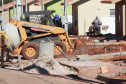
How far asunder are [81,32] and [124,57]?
21.2 m

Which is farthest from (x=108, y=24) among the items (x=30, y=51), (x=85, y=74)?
(x=85, y=74)

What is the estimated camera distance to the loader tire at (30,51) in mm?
20328

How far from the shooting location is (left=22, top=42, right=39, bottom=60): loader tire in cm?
2033

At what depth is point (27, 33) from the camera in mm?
21125

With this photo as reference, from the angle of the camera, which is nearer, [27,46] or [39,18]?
[27,46]

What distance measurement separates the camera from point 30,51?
2050 centimetres

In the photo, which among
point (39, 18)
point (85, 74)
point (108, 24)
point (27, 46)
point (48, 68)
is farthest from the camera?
point (108, 24)

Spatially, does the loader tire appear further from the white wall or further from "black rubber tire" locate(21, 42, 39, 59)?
the white wall

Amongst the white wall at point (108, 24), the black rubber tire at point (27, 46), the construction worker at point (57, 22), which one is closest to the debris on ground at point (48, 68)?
the black rubber tire at point (27, 46)

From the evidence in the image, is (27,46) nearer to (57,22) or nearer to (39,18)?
(39,18)

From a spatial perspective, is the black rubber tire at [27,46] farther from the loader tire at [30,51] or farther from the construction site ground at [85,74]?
the construction site ground at [85,74]

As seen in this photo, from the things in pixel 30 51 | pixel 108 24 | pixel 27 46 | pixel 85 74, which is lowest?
pixel 85 74

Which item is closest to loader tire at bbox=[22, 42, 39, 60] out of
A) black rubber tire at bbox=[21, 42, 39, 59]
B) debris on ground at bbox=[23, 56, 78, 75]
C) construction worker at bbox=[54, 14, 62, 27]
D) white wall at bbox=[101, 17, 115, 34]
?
black rubber tire at bbox=[21, 42, 39, 59]

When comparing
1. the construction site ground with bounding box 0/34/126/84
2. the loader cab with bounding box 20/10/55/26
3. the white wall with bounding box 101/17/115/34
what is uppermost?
the loader cab with bounding box 20/10/55/26
